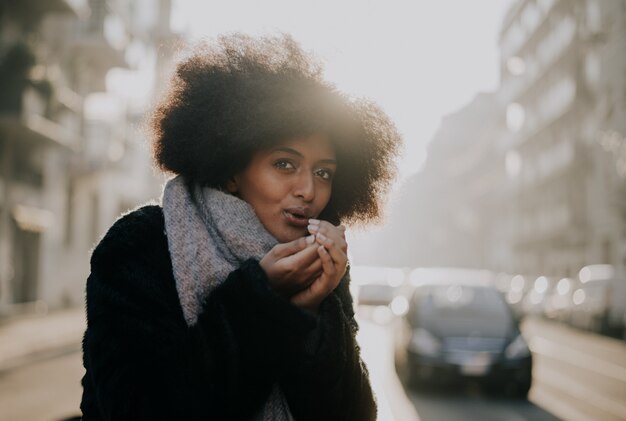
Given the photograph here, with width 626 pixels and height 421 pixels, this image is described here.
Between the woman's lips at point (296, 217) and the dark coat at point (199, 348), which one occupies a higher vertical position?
the woman's lips at point (296, 217)

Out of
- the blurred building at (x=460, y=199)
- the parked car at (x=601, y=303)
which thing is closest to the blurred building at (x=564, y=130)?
the blurred building at (x=460, y=199)

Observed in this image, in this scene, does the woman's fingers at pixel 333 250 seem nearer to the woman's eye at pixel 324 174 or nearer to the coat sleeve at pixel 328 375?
the coat sleeve at pixel 328 375

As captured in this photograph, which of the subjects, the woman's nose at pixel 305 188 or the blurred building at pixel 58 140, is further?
the blurred building at pixel 58 140

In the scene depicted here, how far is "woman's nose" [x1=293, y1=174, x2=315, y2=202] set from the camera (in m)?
2.29

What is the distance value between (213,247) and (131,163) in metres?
38.0

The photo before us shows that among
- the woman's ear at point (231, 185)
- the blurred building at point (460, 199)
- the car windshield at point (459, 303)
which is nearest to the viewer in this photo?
the woman's ear at point (231, 185)

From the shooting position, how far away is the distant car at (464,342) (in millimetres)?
11125

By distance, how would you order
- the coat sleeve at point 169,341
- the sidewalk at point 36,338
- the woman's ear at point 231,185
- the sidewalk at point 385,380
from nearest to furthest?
the coat sleeve at point 169,341
the woman's ear at point 231,185
the sidewalk at point 385,380
the sidewalk at point 36,338

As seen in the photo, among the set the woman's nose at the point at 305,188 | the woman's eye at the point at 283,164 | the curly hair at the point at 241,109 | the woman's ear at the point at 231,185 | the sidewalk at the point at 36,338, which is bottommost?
the woman's nose at the point at 305,188

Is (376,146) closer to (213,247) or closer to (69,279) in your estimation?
(213,247)

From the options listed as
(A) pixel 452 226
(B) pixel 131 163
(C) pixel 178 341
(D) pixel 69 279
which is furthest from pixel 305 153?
(A) pixel 452 226

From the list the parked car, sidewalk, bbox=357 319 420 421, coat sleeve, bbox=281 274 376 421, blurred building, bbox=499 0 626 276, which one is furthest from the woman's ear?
blurred building, bbox=499 0 626 276

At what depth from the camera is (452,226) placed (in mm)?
99250

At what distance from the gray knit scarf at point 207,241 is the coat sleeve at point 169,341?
4 centimetres
